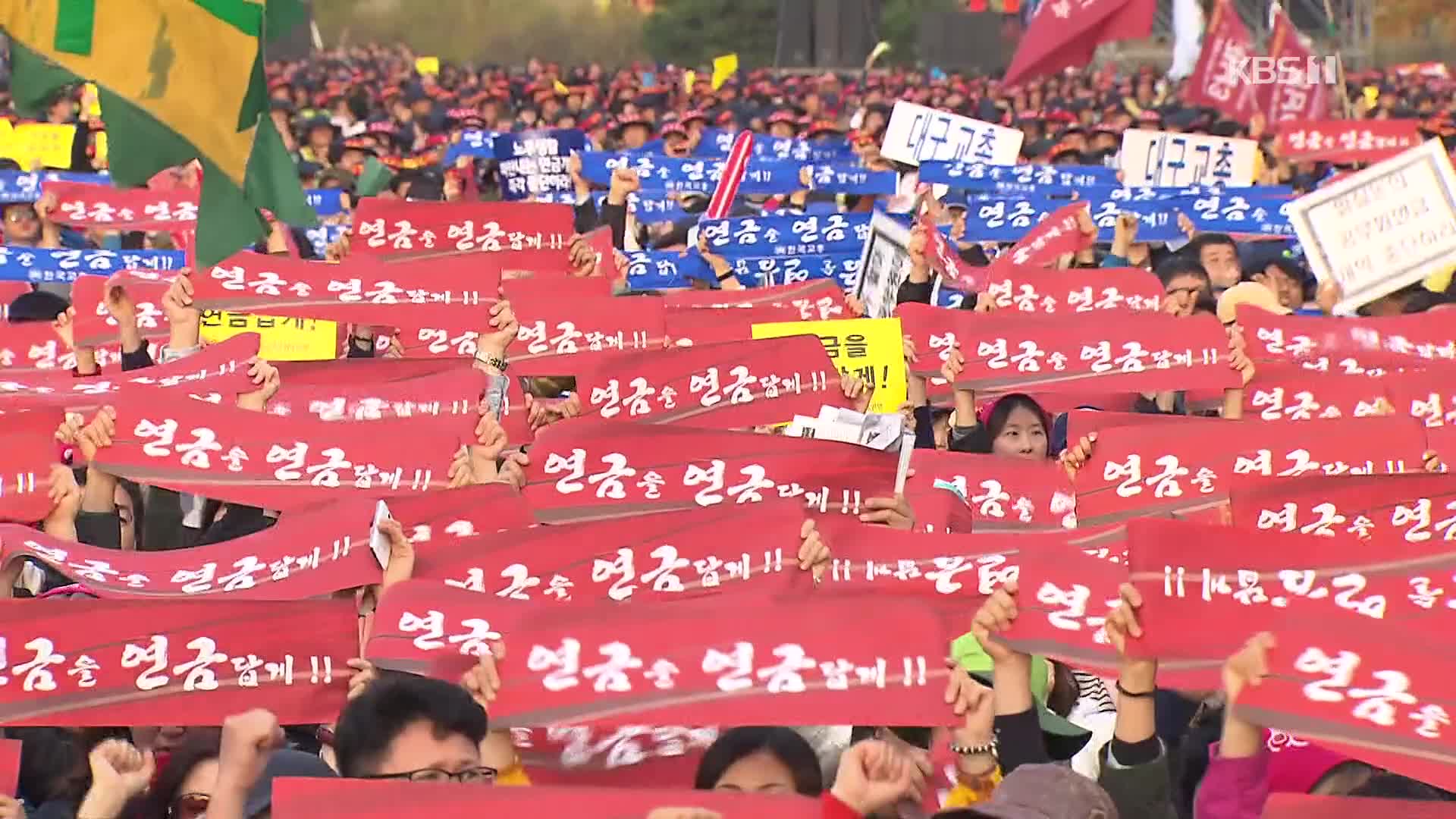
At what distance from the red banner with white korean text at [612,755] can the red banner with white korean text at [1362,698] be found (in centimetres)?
108

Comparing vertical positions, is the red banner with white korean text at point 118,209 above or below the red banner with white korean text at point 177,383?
below

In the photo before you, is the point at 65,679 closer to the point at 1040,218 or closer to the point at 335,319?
the point at 335,319

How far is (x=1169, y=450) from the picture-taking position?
20.4 feet

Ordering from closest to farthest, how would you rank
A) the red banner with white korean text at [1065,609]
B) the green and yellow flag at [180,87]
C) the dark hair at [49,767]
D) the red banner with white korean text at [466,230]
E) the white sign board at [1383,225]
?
the red banner with white korean text at [1065,609], the dark hair at [49,767], the green and yellow flag at [180,87], the red banner with white korean text at [466,230], the white sign board at [1383,225]

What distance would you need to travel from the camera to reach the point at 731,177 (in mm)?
12375

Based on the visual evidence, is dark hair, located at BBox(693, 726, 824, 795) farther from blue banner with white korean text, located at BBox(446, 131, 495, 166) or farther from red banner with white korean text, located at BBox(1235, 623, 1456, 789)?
blue banner with white korean text, located at BBox(446, 131, 495, 166)

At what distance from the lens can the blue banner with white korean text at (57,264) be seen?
10.3 meters

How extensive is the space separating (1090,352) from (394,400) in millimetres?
2276

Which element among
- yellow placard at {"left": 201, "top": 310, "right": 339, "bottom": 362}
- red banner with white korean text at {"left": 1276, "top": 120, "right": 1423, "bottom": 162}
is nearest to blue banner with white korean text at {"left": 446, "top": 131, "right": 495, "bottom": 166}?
red banner with white korean text at {"left": 1276, "top": 120, "right": 1423, "bottom": 162}

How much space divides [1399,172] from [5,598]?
6.74 metres

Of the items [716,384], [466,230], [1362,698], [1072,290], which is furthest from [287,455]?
[1072,290]

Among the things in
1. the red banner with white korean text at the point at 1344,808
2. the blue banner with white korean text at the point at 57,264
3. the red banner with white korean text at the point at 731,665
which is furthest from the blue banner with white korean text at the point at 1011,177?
the red banner with white korean text at the point at 1344,808

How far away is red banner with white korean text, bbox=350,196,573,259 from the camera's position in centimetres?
941

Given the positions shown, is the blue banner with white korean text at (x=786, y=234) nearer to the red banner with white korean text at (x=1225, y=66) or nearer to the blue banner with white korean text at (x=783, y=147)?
the blue banner with white korean text at (x=783, y=147)
